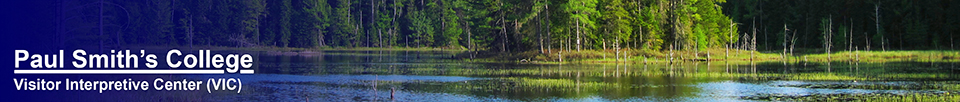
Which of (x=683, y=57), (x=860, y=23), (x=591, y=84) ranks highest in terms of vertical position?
(x=860, y=23)

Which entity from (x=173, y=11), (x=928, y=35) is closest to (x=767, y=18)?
(x=928, y=35)

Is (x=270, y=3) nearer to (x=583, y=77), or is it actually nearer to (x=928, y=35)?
(x=928, y=35)

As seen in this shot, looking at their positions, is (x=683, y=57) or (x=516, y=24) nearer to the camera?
A: (x=683, y=57)

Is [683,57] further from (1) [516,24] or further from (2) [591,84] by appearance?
(2) [591,84]

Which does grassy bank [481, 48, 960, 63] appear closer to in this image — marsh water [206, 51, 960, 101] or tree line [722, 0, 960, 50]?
tree line [722, 0, 960, 50]

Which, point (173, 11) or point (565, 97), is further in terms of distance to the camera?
point (173, 11)

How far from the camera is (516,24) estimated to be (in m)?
72.4

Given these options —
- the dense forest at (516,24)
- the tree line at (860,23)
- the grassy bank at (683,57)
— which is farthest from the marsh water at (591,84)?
the tree line at (860,23)

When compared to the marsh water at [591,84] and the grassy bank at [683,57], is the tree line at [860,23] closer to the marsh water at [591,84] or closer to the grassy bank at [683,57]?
the grassy bank at [683,57]

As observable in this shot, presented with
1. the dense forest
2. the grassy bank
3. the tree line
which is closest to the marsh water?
the dense forest

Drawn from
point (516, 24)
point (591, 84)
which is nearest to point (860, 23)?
point (516, 24)

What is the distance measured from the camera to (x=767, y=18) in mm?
118750

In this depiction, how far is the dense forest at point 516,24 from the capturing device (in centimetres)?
7062

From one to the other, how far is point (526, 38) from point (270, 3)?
255ft
